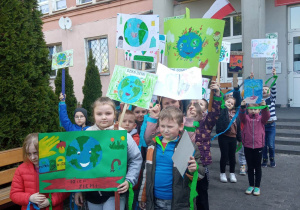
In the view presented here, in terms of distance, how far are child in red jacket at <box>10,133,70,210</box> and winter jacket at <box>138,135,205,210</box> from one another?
2.39ft

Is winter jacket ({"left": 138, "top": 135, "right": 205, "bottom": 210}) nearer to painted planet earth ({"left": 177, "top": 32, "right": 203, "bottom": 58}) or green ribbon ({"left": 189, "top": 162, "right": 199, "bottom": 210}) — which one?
green ribbon ({"left": 189, "top": 162, "right": 199, "bottom": 210})

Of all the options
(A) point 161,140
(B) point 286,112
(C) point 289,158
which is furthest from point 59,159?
(B) point 286,112

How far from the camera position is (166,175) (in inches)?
101

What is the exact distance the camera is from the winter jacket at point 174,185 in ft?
8.27

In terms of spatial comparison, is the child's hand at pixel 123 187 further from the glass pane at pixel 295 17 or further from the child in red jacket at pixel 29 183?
the glass pane at pixel 295 17

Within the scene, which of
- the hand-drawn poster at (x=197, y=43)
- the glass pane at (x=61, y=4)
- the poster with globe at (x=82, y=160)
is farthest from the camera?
the glass pane at (x=61, y=4)

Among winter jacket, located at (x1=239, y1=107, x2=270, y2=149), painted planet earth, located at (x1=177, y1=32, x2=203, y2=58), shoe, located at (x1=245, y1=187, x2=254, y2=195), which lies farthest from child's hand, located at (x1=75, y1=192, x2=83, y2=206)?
shoe, located at (x1=245, y1=187, x2=254, y2=195)

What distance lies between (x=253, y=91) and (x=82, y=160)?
2815 mm

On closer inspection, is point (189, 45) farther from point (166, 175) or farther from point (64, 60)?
point (64, 60)

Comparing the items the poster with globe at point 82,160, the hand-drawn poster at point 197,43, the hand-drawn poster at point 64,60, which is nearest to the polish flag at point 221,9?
the hand-drawn poster at point 197,43

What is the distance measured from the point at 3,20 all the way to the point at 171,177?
2.91 meters

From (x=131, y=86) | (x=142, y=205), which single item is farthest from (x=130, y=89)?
(x=142, y=205)

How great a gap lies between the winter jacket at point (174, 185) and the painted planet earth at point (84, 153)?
0.51 m

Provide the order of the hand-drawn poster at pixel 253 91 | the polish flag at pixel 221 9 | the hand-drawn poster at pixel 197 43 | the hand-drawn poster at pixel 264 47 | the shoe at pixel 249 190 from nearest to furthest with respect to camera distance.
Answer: the hand-drawn poster at pixel 197 43
the polish flag at pixel 221 9
the hand-drawn poster at pixel 253 91
the shoe at pixel 249 190
the hand-drawn poster at pixel 264 47
